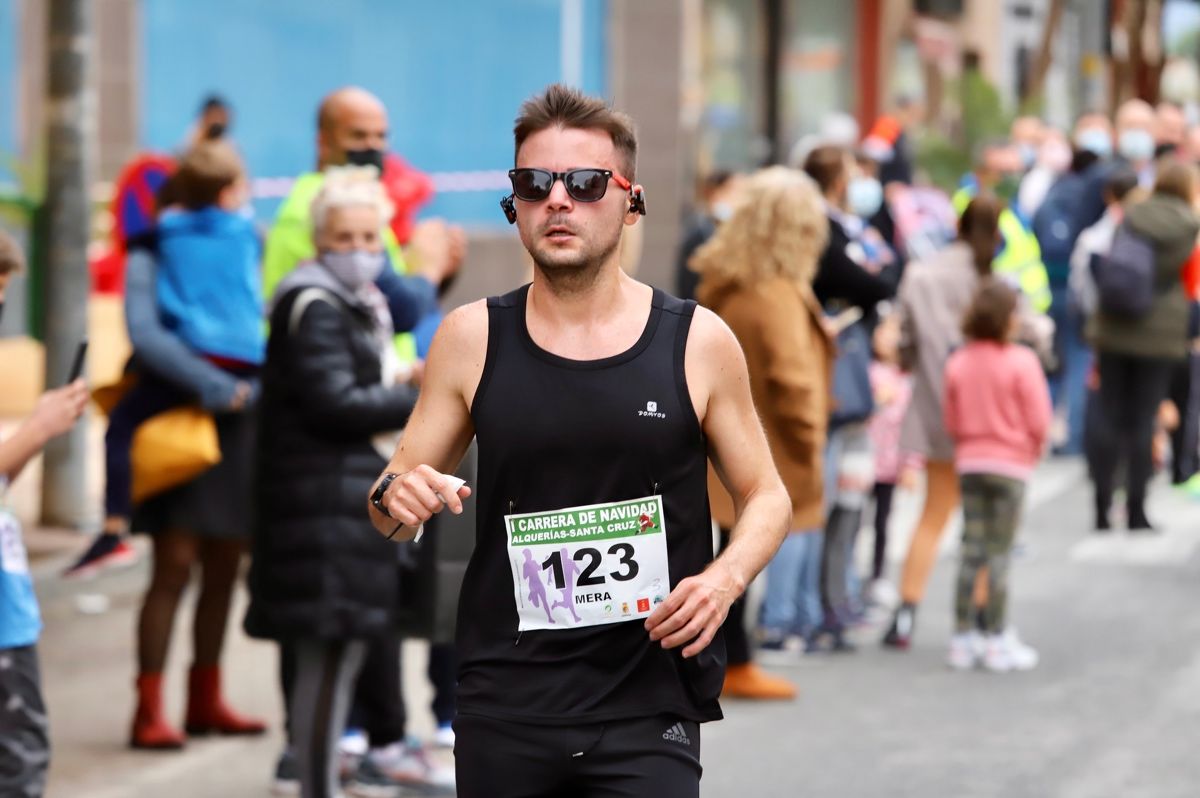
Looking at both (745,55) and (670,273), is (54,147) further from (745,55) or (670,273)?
(745,55)

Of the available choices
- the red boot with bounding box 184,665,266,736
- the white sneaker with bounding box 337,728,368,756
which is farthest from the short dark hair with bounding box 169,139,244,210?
the white sneaker with bounding box 337,728,368,756

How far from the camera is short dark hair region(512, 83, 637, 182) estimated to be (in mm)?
4012

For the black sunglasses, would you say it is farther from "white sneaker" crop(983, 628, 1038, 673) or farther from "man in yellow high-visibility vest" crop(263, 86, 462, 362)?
"white sneaker" crop(983, 628, 1038, 673)

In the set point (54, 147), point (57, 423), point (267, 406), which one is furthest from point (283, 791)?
point (54, 147)

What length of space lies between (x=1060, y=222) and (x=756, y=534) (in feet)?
40.7

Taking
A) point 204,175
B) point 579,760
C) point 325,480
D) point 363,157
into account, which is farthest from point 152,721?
point 579,760

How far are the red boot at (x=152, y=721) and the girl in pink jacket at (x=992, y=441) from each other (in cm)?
338

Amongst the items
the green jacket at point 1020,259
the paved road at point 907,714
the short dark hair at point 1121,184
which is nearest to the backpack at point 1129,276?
the green jacket at point 1020,259

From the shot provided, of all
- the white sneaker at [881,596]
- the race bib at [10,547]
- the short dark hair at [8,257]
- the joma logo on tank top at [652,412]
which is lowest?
the white sneaker at [881,596]

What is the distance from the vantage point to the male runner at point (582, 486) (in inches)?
156

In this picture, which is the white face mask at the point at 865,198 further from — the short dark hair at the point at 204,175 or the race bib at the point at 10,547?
the race bib at the point at 10,547

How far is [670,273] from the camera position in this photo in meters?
23.2

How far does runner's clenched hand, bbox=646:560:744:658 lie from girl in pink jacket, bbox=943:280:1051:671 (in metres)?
5.42

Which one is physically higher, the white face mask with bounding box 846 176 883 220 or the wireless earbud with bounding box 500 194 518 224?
the wireless earbud with bounding box 500 194 518 224
